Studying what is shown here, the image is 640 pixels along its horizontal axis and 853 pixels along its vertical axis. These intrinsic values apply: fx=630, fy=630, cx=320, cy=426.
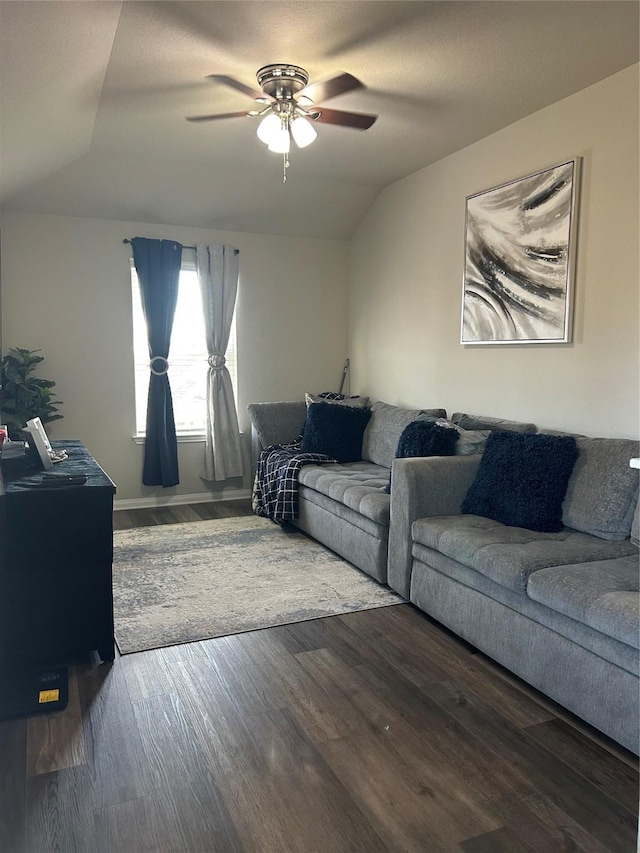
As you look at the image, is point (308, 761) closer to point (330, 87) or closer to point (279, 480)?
point (279, 480)

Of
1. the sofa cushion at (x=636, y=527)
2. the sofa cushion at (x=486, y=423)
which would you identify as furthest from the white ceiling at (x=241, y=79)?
the sofa cushion at (x=636, y=527)

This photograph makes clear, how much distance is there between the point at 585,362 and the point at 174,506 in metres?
3.59

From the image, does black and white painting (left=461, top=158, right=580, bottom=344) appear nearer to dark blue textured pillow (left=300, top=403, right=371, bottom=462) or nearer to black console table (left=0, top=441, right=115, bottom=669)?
dark blue textured pillow (left=300, top=403, right=371, bottom=462)

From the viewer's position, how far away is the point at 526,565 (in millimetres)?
2492

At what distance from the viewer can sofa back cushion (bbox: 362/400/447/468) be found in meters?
4.59

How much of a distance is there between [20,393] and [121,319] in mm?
Answer: 1083

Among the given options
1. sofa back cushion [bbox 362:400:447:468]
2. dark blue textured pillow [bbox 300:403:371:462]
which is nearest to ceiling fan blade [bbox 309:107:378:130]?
sofa back cushion [bbox 362:400:447:468]

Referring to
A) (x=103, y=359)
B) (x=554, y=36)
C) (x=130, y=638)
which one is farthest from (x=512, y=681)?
(x=103, y=359)

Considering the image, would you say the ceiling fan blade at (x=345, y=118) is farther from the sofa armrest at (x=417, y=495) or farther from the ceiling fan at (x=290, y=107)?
the sofa armrest at (x=417, y=495)

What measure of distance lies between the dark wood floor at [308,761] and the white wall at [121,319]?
294cm

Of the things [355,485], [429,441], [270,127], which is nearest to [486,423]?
[429,441]

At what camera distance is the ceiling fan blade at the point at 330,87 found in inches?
112

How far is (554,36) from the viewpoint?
2809 mm

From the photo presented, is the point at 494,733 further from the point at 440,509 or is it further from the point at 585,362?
the point at 585,362
